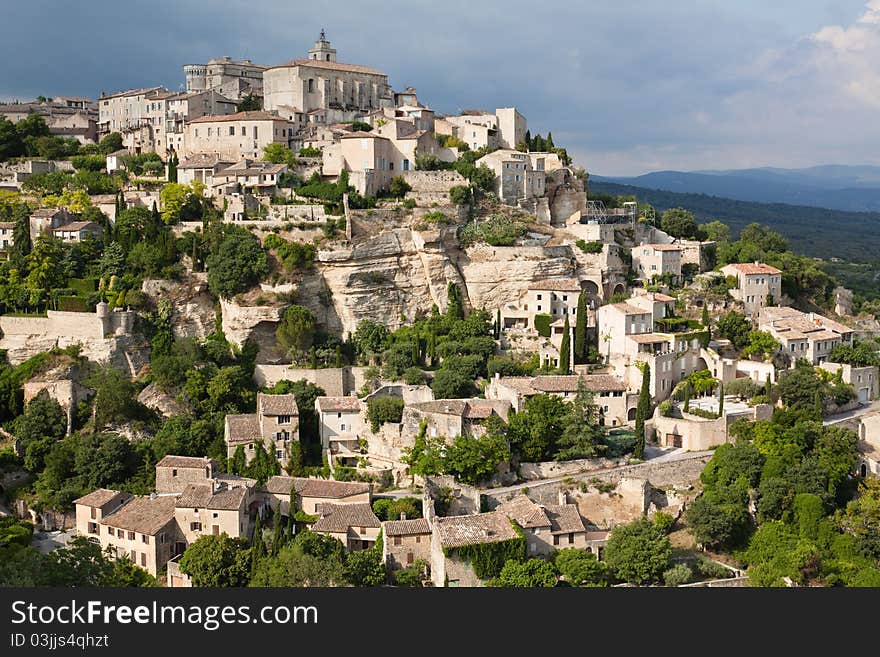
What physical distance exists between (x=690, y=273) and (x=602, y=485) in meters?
19.3

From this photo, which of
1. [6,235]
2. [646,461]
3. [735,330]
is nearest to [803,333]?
[735,330]

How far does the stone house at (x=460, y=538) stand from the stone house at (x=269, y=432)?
8120 mm

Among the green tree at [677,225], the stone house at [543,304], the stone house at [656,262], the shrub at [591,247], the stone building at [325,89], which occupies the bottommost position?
the stone house at [543,304]

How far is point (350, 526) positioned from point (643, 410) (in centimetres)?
1290

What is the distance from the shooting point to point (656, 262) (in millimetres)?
51500

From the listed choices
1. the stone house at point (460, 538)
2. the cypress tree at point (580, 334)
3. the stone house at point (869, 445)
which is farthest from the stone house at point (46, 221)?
the stone house at point (869, 445)

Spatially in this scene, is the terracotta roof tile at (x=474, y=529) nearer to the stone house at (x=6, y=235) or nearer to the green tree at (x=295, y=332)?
the green tree at (x=295, y=332)

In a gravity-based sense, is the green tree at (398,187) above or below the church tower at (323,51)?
below

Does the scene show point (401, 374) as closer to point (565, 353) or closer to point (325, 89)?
point (565, 353)

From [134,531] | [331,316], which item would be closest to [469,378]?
[331,316]

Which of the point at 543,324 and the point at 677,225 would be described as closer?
the point at 543,324

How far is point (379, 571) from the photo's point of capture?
3155 cm

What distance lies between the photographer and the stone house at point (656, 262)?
169ft

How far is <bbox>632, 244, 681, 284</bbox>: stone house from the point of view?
51438 mm
